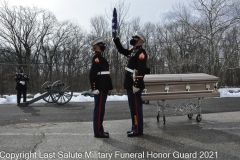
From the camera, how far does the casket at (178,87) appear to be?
17.8 feet

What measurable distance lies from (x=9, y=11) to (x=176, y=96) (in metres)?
41.8

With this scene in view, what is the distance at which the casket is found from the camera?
5.41 meters

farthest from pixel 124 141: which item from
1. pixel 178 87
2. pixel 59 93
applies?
pixel 59 93

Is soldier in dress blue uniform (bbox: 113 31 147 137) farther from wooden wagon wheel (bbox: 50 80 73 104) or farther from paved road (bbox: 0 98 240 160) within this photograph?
wooden wagon wheel (bbox: 50 80 73 104)

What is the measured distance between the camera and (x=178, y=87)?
563 cm

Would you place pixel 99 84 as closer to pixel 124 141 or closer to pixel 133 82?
pixel 133 82

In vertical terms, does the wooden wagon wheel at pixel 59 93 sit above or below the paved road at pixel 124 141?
above

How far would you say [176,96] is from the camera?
18.2 feet

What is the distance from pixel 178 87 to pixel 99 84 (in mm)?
1900

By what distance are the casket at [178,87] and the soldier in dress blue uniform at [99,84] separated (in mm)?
996

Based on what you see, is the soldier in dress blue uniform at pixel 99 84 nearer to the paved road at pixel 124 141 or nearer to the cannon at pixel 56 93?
the paved road at pixel 124 141

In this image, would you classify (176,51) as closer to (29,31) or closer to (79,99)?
(79,99)

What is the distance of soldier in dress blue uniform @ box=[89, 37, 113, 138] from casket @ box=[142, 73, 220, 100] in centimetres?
100

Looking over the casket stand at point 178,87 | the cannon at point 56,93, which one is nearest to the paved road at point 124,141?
the casket stand at point 178,87
